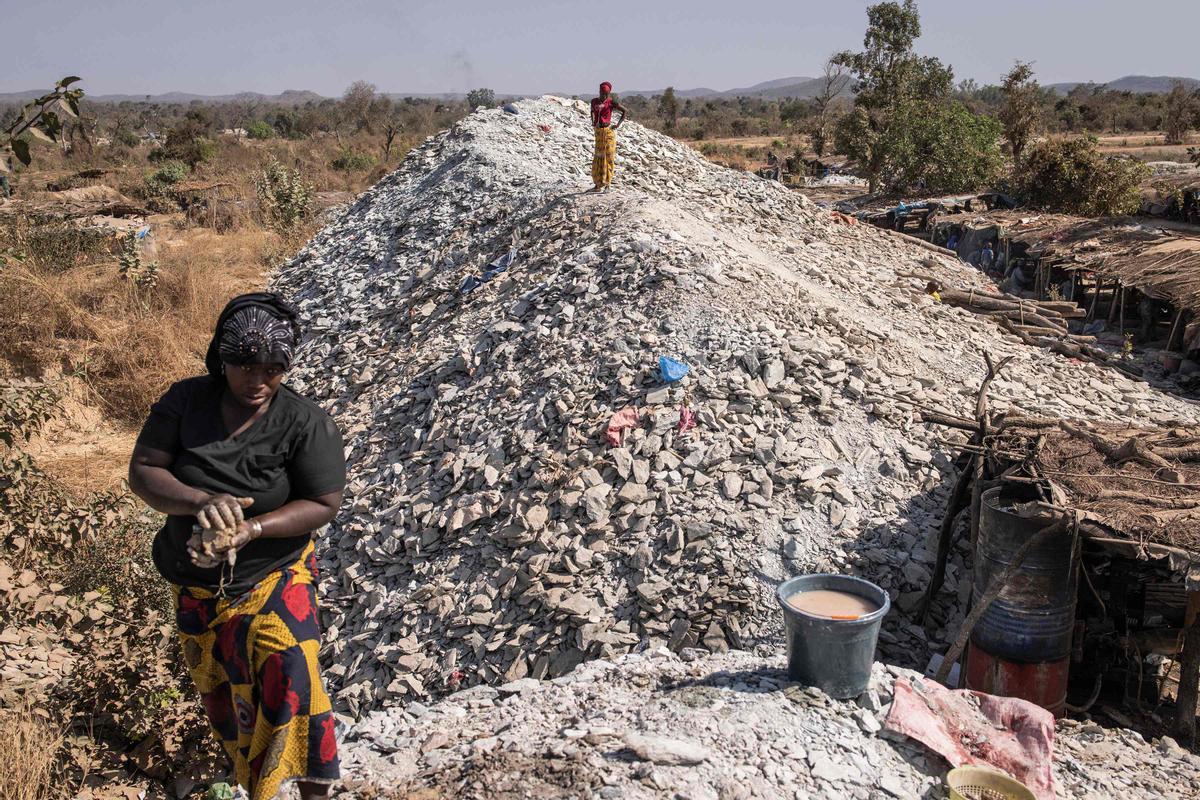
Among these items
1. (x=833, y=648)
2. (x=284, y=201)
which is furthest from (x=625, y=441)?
(x=284, y=201)

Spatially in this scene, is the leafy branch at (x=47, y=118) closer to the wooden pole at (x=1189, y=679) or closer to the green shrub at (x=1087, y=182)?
the wooden pole at (x=1189, y=679)

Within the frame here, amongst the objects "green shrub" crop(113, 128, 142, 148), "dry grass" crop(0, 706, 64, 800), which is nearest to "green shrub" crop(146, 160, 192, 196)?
"green shrub" crop(113, 128, 142, 148)

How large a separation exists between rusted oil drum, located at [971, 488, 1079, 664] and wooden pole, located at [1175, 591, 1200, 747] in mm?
402

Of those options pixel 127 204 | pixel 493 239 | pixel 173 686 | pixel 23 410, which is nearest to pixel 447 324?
pixel 493 239

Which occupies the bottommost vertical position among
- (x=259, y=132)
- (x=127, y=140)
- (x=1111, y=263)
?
(x=1111, y=263)

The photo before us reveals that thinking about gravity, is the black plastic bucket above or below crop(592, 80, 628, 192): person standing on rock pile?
below

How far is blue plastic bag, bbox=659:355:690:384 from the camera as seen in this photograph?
14.8 feet

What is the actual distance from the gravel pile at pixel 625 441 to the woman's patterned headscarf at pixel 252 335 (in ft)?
6.45

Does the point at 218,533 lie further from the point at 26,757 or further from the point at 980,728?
the point at 980,728

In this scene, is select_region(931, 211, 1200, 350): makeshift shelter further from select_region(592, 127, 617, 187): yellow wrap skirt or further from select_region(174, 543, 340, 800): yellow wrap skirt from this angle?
select_region(174, 543, 340, 800): yellow wrap skirt

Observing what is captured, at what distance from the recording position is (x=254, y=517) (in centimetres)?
201

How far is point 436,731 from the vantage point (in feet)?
9.73

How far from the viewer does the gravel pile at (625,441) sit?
3.66 m

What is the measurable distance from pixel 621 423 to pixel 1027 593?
1990mm
